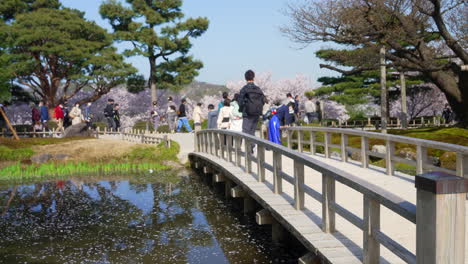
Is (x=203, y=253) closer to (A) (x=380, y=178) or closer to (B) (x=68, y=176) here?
(A) (x=380, y=178)

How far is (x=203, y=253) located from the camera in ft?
27.1

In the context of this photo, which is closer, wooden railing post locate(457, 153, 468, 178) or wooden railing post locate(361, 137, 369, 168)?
wooden railing post locate(457, 153, 468, 178)

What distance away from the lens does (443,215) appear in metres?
3.71

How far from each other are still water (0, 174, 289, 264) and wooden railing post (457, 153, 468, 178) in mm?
2869

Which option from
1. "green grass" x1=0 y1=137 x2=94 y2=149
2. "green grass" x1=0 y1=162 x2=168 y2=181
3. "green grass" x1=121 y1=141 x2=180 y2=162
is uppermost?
"green grass" x1=0 y1=137 x2=94 y2=149

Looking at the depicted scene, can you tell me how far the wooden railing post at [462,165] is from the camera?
25.5ft

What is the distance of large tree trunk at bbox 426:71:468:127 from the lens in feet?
65.6

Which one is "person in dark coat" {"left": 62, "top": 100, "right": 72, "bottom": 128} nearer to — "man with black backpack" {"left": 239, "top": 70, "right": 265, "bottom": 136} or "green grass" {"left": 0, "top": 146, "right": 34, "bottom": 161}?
"green grass" {"left": 0, "top": 146, "right": 34, "bottom": 161}

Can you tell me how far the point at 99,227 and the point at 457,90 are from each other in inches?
607

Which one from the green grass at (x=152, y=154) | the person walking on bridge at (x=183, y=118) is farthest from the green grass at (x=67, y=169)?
the person walking on bridge at (x=183, y=118)

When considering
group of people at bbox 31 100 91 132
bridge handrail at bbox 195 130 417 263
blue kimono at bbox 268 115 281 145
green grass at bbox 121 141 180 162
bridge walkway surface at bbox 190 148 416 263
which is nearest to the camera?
bridge handrail at bbox 195 130 417 263

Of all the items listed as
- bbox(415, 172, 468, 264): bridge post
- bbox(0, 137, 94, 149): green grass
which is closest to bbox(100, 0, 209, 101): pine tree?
bbox(0, 137, 94, 149): green grass

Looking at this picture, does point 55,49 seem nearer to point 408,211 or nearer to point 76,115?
point 76,115

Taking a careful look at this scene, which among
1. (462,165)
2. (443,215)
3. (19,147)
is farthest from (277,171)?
(19,147)
